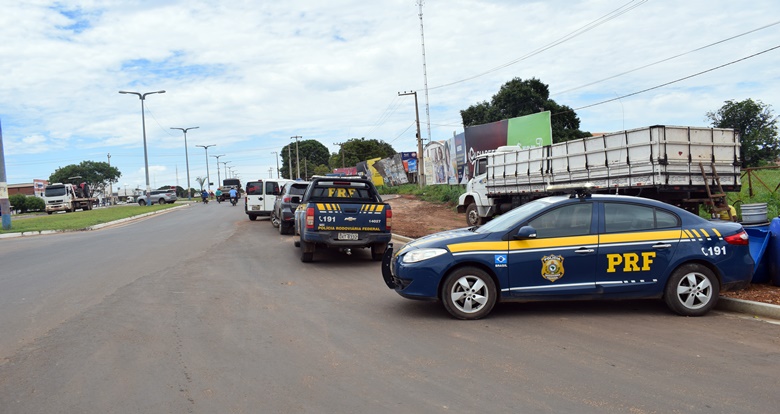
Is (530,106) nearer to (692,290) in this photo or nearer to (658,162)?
(658,162)

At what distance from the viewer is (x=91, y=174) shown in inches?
4230

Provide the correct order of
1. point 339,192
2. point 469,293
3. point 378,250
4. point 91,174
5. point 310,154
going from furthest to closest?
point 310,154 → point 91,174 → point 339,192 → point 378,250 → point 469,293

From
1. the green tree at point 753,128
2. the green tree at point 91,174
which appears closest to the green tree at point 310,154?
the green tree at point 91,174

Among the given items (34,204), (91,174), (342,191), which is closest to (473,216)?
(342,191)

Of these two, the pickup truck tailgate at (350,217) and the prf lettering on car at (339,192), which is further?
the prf lettering on car at (339,192)

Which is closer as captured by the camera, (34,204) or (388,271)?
(388,271)

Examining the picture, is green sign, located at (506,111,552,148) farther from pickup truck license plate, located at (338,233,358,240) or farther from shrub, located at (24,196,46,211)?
shrub, located at (24,196,46,211)

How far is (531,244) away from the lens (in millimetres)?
6520

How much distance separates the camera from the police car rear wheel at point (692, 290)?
6543mm

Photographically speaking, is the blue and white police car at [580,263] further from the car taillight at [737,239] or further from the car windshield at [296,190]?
the car windshield at [296,190]

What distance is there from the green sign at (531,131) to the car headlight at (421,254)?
2008 centimetres

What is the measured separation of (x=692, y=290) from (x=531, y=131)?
2100 cm

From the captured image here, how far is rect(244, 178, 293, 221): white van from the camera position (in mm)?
23578

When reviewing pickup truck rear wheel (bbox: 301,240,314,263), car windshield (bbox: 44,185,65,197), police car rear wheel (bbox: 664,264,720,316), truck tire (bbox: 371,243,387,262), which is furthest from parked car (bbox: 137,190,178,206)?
police car rear wheel (bbox: 664,264,720,316)
